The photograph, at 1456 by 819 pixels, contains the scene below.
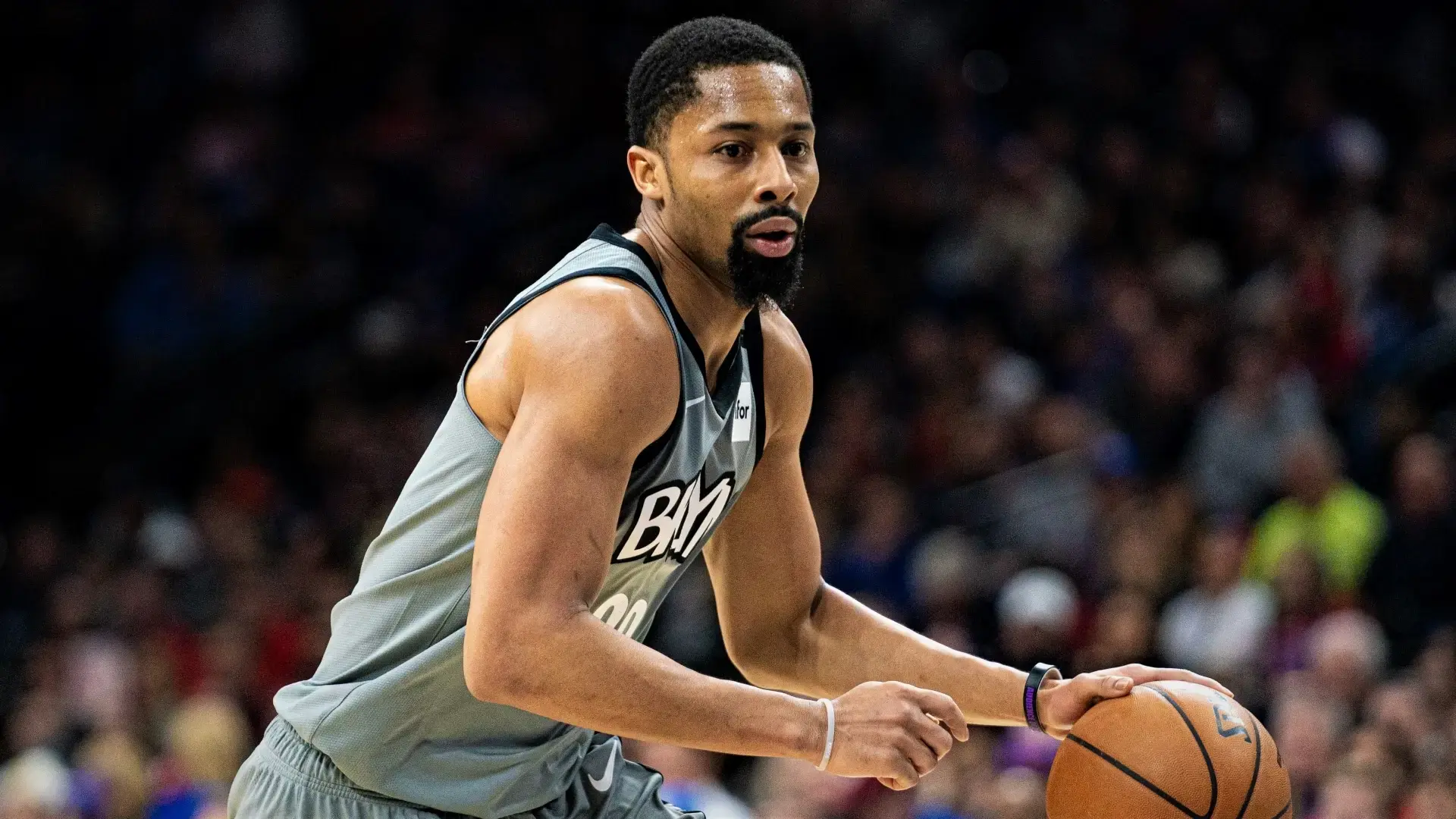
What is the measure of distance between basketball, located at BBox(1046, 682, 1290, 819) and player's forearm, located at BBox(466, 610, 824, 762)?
0.65 m

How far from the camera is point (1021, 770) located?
694cm

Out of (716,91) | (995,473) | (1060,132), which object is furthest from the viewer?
(1060,132)

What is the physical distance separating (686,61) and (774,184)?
→ 297mm

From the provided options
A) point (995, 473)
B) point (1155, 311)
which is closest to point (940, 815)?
point (995, 473)

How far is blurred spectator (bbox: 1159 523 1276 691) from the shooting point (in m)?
7.45

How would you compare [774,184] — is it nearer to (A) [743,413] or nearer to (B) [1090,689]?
(A) [743,413]

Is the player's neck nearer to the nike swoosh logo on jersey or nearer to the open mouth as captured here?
the open mouth

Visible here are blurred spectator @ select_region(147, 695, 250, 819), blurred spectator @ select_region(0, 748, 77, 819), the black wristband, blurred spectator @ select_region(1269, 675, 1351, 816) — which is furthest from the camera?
blurred spectator @ select_region(147, 695, 250, 819)

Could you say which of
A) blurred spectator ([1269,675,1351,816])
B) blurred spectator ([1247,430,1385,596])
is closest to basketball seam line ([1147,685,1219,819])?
blurred spectator ([1269,675,1351,816])

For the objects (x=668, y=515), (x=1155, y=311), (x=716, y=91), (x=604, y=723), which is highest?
(x=716, y=91)

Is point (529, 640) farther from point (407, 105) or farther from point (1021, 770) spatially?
point (407, 105)

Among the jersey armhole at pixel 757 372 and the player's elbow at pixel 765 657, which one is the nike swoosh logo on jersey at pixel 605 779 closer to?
the player's elbow at pixel 765 657

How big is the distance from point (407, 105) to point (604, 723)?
380 inches

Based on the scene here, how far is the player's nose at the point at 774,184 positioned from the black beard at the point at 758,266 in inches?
0.8
